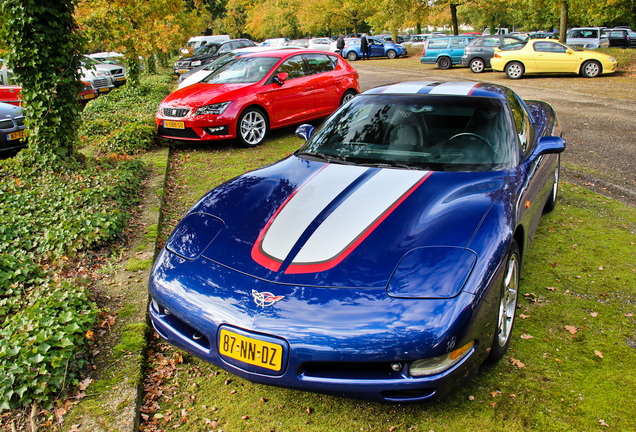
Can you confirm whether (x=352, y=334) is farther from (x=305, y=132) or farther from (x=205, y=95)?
(x=205, y=95)

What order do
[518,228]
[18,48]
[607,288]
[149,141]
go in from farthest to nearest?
[149,141] → [18,48] → [607,288] → [518,228]

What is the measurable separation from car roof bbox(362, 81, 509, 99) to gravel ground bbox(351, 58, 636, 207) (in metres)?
2.63

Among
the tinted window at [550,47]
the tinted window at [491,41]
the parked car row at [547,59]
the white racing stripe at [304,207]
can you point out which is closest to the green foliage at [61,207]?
the white racing stripe at [304,207]

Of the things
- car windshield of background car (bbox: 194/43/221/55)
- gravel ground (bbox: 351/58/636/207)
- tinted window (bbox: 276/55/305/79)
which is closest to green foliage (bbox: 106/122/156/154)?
tinted window (bbox: 276/55/305/79)

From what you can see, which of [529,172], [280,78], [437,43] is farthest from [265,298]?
[437,43]

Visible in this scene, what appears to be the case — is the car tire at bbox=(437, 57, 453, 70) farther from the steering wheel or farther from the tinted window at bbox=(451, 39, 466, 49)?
the steering wheel

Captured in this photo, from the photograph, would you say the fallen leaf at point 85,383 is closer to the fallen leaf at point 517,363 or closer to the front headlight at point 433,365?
the front headlight at point 433,365

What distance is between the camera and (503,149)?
3.51 meters

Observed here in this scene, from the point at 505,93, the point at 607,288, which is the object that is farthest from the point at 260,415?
the point at 505,93

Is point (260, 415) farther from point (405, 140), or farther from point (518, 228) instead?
point (405, 140)

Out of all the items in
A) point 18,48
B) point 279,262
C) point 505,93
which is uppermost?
point 18,48

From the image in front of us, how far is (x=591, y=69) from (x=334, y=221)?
17809 mm

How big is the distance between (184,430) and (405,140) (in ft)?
8.14

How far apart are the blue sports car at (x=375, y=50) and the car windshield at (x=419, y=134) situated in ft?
101
